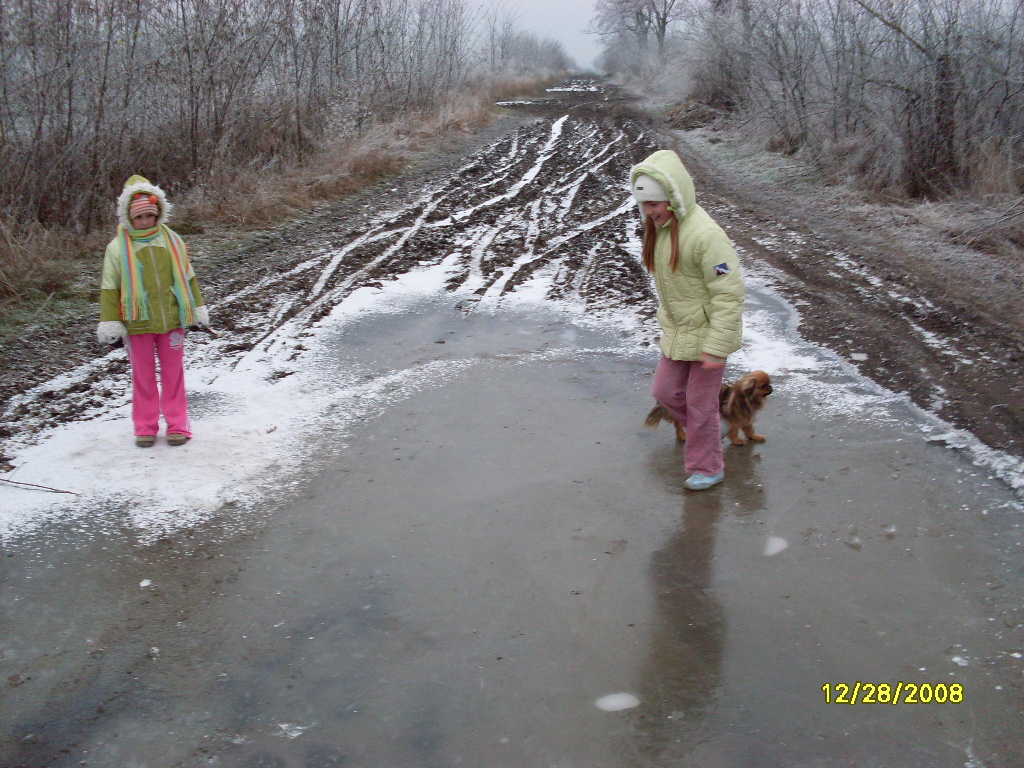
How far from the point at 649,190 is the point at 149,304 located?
3.07 metres

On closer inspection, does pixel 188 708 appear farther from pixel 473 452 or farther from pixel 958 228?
pixel 958 228

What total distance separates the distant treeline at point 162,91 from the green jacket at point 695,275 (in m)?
7.52

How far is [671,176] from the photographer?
4.21 m

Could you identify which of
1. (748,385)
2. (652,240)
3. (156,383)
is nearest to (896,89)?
(748,385)

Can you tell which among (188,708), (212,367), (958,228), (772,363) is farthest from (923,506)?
(958,228)

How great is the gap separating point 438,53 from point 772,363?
21.4 m

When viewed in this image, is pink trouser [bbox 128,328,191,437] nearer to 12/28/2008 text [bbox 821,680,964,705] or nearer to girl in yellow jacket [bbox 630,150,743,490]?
girl in yellow jacket [bbox 630,150,743,490]

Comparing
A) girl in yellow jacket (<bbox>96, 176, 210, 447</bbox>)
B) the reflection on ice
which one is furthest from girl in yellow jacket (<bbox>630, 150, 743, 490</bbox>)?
girl in yellow jacket (<bbox>96, 176, 210, 447</bbox>)

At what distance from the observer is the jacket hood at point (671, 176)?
13.8 feet

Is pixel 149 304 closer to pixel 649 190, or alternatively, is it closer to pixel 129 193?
pixel 129 193

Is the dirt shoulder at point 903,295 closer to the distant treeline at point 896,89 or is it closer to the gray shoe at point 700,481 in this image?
the distant treeline at point 896,89

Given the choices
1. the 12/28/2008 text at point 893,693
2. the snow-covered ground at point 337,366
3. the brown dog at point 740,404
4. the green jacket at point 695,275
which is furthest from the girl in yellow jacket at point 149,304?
the 12/28/2008 text at point 893,693

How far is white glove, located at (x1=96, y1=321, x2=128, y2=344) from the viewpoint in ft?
16.2

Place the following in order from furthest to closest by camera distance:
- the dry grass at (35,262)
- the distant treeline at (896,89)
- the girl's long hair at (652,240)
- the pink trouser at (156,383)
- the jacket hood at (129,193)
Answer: the distant treeline at (896,89) → the dry grass at (35,262) → the pink trouser at (156,383) → the jacket hood at (129,193) → the girl's long hair at (652,240)
